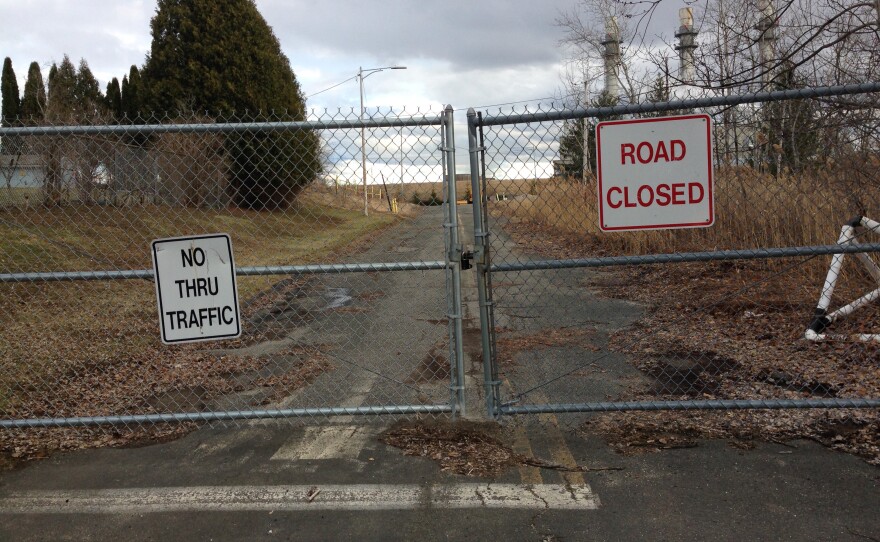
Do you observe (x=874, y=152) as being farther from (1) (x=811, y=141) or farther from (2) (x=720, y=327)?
(2) (x=720, y=327)

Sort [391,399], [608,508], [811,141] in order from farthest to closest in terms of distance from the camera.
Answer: [811,141] → [391,399] → [608,508]

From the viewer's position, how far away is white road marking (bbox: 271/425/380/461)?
4695 mm

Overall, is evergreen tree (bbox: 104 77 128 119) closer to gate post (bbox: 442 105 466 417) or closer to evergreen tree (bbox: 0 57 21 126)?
evergreen tree (bbox: 0 57 21 126)

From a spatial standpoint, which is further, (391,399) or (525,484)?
(391,399)

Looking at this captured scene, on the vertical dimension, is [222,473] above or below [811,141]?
below

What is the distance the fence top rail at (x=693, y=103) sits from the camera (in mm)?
4180

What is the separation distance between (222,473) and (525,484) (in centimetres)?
186

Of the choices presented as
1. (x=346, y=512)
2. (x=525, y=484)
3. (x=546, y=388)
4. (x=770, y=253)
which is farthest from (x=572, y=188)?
(x=346, y=512)

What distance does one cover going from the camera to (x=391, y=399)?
588 cm

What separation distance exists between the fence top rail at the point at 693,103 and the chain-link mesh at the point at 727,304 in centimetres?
2

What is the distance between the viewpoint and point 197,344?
26.7 feet

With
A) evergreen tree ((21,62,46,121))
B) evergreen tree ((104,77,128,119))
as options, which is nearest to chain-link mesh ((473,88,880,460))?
evergreen tree ((21,62,46,121))

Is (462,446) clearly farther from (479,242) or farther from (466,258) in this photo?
(479,242)

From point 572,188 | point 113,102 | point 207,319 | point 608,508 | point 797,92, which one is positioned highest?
point 113,102
